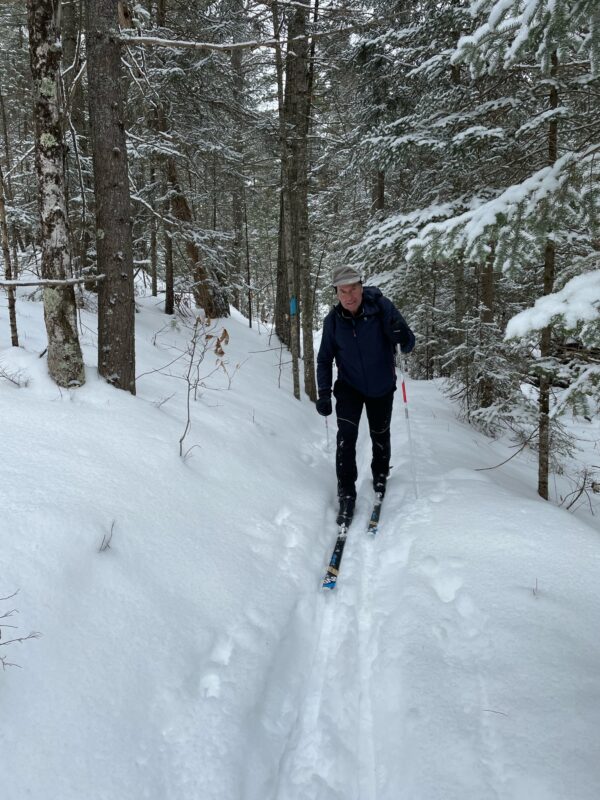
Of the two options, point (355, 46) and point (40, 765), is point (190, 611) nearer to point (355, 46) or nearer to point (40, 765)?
point (40, 765)

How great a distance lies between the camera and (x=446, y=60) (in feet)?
25.2

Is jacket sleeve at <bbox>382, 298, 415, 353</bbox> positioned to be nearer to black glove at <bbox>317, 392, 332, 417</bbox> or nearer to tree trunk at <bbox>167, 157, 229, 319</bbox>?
black glove at <bbox>317, 392, 332, 417</bbox>

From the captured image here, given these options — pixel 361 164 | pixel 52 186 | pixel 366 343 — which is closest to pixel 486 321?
pixel 361 164

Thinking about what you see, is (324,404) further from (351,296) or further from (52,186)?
(52,186)

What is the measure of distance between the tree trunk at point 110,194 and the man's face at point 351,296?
228 centimetres

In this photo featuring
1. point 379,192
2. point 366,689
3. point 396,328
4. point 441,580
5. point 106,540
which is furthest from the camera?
point 379,192

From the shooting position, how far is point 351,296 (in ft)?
14.6

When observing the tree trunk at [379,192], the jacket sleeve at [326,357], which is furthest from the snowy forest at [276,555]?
the tree trunk at [379,192]

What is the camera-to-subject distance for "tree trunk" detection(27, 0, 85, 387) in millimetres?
3799

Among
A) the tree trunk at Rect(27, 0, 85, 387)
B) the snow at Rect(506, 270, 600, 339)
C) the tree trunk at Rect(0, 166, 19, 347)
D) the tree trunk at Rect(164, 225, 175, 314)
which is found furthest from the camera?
the tree trunk at Rect(164, 225, 175, 314)

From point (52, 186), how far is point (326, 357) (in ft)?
10.00

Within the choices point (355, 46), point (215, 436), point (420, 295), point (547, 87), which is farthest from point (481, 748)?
point (355, 46)

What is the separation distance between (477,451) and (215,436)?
4424 millimetres

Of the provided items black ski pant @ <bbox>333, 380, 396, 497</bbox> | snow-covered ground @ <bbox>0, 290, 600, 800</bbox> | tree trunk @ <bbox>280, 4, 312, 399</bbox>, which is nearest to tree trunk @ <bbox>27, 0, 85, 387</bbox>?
snow-covered ground @ <bbox>0, 290, 600, 800</bbox>
